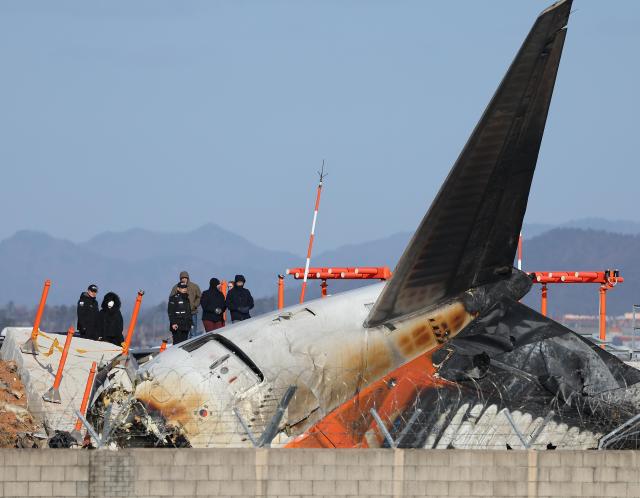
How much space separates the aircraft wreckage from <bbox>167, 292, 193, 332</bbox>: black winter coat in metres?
7.33

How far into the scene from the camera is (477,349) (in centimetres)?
2416

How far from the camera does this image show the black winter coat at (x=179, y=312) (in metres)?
31.6

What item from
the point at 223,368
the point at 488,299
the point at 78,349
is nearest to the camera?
the point at 223,368

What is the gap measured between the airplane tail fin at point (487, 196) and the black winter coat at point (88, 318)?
440 inches

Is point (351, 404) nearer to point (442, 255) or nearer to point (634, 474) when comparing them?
point (442, 255)

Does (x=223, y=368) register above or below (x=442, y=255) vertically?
below

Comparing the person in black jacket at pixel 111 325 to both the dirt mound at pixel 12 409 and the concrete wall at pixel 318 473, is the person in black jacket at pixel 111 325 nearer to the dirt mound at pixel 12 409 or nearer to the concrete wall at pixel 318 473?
the dirt mound at pixel 12 409

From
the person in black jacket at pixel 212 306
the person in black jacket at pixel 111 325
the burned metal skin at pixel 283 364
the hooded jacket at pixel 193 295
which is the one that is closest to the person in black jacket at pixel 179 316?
the person in black jacket at pixel 212 306

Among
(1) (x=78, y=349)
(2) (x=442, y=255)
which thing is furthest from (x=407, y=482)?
(1) (x=78, y=349)

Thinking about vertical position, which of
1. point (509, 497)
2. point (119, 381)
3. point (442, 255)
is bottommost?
point (509, 497)

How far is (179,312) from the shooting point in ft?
104

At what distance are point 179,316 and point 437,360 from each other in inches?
358

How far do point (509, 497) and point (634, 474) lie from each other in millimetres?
1735

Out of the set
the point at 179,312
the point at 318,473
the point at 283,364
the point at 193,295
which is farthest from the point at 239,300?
the point at 318,473
